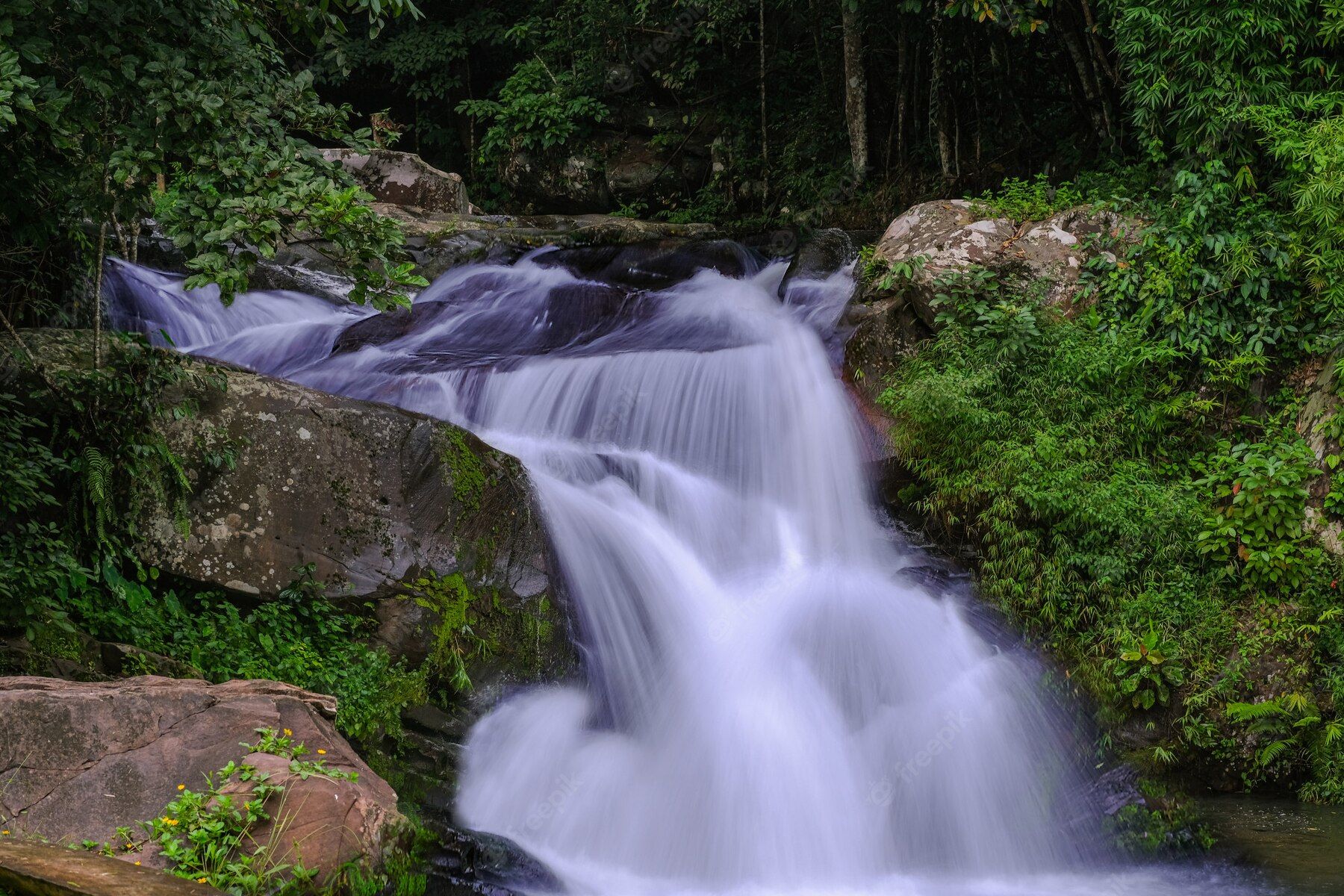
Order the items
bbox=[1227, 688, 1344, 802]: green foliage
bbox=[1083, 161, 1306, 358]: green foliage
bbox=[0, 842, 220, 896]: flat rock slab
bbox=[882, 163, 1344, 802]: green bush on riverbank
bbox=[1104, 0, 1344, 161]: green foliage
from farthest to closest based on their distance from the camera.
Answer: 1. bbox=[1104, 0, 1344, 161]: green foliage
2. bbox=[1083, 161, 1306, 358]: green foliage
3. bbox=[882, 163, 1344, 802]: green bush on riverbank
4. bbox=[1227, 688, 1344, 802]: green foliage
5. bbox=[0, 842, 220, 896]: flat rock slab

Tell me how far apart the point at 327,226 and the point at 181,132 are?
30.5 inches

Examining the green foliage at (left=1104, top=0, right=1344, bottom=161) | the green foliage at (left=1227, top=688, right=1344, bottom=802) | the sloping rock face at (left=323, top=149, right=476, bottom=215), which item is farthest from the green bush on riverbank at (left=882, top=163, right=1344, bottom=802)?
the sloping rock face at (left=323, top=149, right=476, bottom=215)

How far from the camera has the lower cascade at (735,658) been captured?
18.4 ft

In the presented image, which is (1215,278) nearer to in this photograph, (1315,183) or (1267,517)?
(1315,183)

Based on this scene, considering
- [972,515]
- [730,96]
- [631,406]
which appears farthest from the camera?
[730,96]

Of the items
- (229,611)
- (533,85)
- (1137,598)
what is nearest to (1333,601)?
(1137,598)

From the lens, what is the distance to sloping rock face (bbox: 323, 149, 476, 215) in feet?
49.4

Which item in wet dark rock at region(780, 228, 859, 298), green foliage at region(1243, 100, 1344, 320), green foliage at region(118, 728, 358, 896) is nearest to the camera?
green foliage at region(118, 728, 358, 896)

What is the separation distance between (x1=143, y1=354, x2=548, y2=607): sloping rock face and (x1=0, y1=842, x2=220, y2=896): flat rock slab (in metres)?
2.91

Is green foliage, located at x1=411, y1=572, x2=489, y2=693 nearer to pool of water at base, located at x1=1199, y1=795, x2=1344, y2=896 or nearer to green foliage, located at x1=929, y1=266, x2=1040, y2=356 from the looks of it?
pool of water at base, located at x1=1199, y1=795, x2=1344, y2=896

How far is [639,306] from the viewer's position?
35.9ft

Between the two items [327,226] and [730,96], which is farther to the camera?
[730,96]

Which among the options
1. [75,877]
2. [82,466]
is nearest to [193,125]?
[82,466]

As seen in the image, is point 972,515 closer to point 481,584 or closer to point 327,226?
point 481,584
